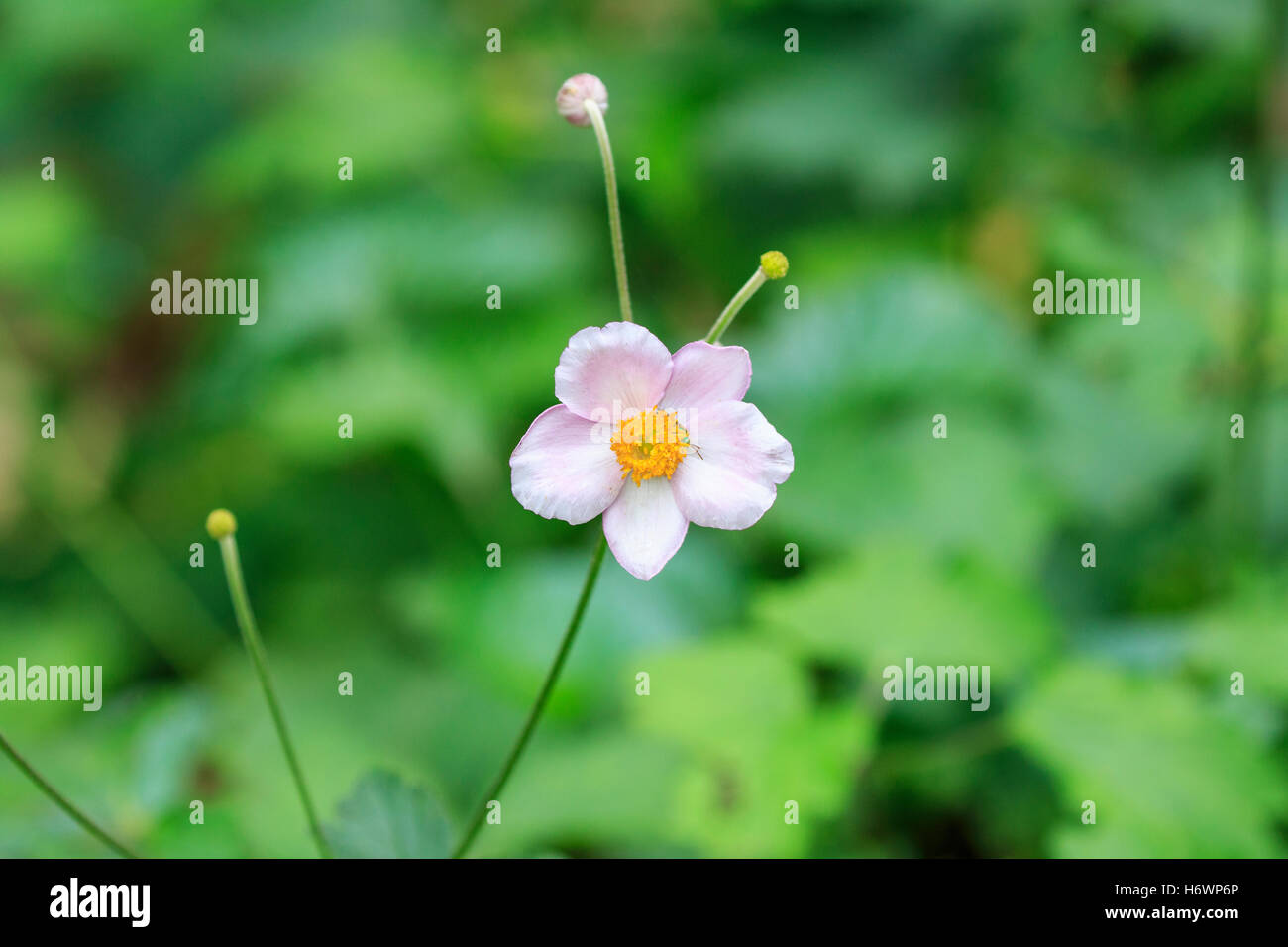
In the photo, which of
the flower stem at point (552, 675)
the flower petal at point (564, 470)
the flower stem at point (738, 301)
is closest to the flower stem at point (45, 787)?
the flower stem at point (552, 675)

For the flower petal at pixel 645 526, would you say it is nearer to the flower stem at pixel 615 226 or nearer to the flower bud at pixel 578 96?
the flower stem at pixel 615 226

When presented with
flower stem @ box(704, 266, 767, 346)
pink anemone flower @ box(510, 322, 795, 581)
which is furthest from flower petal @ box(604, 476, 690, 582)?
flower stem @ box(704, 266, 767, 346)

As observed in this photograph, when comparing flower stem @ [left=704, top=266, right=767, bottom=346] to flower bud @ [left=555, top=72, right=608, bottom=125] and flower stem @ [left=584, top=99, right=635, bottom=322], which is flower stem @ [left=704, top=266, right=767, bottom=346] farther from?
flower bud @ [left=555, top=72, right=608, bottom=125]

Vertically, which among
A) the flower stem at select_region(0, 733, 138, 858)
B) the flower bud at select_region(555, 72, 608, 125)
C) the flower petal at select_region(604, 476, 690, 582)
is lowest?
the flower stem at select_region(0, 733, 138, 858)

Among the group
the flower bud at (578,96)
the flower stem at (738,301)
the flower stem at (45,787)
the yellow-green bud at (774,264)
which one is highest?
the flower bud at (578,96)

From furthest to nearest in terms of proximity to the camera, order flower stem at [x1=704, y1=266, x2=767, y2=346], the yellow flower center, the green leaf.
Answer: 1. the green leaf
2. the yellow flower center
3. flower stem at [x1=704, y1=266, x2=767, y2=346]

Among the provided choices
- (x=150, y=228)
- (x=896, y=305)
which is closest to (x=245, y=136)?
(x=150, y=228)
